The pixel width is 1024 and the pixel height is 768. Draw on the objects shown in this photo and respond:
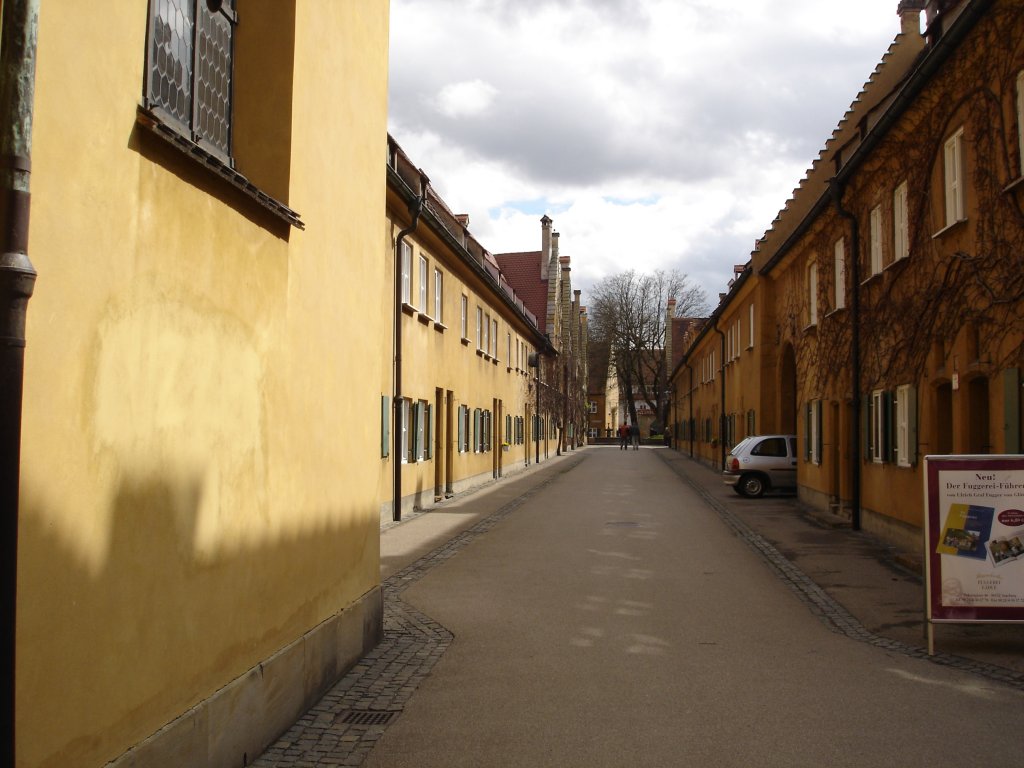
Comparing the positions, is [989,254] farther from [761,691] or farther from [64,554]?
[64,554]

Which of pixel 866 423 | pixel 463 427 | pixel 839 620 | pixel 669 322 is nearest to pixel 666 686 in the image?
pixel 839 620

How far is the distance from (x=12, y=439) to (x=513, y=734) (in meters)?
3.55

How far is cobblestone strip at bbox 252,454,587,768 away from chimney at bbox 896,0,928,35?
14.9 m

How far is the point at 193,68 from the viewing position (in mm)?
5539

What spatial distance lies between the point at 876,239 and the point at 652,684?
1136 cm

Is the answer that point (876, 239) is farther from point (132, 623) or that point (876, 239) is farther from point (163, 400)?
point (132, 623)

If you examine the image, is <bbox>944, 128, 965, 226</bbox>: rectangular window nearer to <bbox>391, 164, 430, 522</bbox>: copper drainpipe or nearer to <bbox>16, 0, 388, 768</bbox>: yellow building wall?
<bbox>16, 0, 388, 768</bbox>: yellow building wall

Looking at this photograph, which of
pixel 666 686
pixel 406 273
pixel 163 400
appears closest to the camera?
pixel 163 400

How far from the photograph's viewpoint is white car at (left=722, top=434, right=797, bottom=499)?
81.6ft

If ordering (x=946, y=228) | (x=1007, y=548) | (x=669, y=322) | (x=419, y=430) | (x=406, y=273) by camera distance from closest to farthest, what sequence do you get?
1. (x=1007, y=548)
2. (x=946, y=228)
3. (x=406, y=273)
4. (x=419, y=430)
5. (x=669, y=322)

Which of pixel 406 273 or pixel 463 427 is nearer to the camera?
pixel 406 273

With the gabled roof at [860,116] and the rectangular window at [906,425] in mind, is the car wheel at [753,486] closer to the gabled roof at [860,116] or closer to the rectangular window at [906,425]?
the gabled roof at [860,116]

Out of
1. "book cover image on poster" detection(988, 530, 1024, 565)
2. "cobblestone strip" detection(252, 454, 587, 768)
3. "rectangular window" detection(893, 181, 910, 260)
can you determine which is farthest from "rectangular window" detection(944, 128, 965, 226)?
Answer: "cobblestone strip" detection(252, 454, 587, 768)

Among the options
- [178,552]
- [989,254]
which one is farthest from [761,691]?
[989,254]
